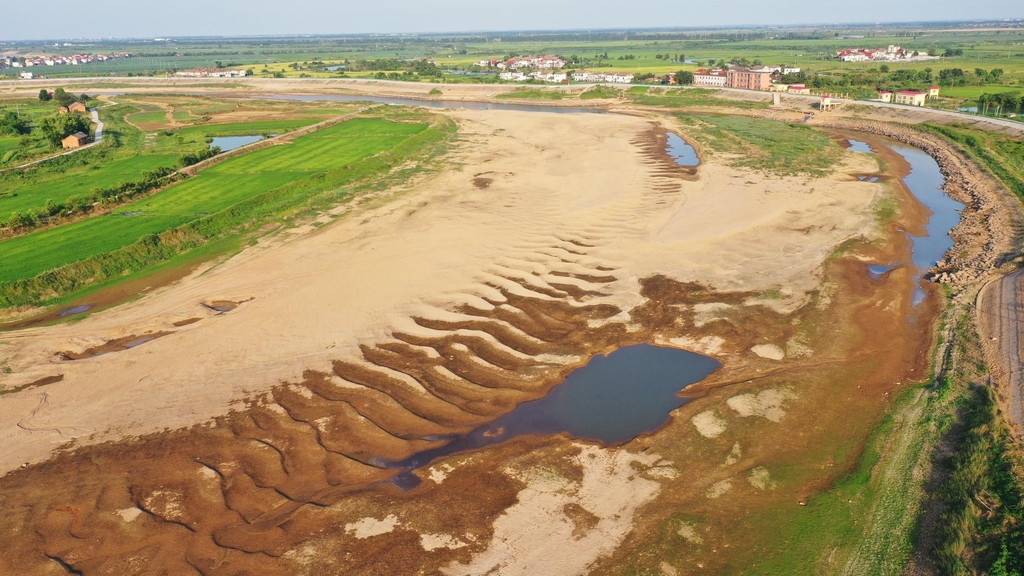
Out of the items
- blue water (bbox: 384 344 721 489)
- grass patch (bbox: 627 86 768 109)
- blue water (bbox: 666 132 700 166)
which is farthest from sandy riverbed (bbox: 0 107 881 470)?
grass patch (bbox: 627 86 768 109)

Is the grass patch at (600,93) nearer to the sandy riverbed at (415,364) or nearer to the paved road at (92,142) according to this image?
the sandy riverbed at (415,364)

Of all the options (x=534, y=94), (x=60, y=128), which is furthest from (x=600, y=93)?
(x=60, y=128)

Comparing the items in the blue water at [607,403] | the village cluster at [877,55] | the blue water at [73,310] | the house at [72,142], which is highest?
the village cluster at [877,55]

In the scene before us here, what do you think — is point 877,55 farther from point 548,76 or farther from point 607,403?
point 607,403

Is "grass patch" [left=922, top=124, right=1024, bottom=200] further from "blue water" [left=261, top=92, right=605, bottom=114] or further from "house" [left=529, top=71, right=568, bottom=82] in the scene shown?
"house" [left=529, top=71, right=568, bottom=82]

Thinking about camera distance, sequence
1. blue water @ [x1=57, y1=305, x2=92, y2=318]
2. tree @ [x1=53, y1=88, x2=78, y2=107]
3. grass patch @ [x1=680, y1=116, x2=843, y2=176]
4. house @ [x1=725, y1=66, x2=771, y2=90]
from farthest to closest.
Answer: house @ [x1=725, y1=66, x2=771, y2=90]
tree @ [x1=53, y1=88, x2=78, y2=107]
grass patch @ [x1=680, y1=116, x2=843, y2=176]
blue water @ [x1=57, y1=305, x2=92, y2=318]

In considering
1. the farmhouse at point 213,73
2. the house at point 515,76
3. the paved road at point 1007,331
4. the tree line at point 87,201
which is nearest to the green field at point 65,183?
the tree line at point 87,201
